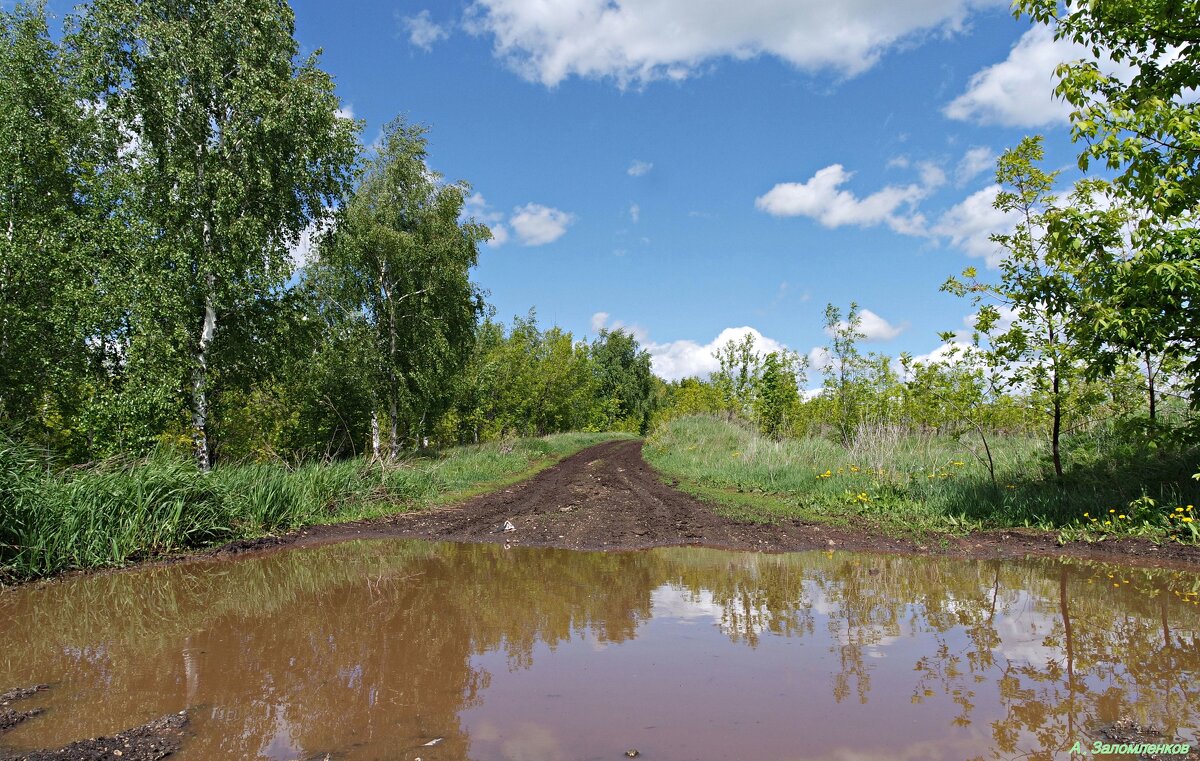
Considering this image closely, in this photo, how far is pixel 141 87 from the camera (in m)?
14.8

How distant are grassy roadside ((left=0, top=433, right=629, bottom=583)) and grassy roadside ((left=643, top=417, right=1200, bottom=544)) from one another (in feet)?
25.9

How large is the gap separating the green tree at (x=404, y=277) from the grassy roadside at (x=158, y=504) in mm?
9047

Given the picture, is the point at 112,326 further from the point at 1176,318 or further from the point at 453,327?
the point at 1176,318

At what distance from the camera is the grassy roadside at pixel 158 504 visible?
8320mm

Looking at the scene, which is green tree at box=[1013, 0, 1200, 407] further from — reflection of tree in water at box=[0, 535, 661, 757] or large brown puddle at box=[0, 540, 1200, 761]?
reflection of tree in water at box=[0, 535, 661, 757]

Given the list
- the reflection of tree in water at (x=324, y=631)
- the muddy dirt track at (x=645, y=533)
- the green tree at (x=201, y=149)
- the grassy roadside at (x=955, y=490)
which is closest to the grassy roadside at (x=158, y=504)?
the muddy dirt track at (x=645, y=533)

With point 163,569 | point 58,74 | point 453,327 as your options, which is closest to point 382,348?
point 453,327

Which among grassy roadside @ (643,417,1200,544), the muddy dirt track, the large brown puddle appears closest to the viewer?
the large brown puddle

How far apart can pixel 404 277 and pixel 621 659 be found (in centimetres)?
2020

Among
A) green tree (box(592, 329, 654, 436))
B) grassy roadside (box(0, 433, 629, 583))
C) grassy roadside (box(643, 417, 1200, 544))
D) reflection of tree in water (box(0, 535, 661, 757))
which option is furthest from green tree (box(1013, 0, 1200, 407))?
green tree (box(592, 329, 654, 436))

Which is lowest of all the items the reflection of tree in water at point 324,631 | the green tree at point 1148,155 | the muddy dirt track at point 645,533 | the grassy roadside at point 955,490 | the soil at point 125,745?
the soil at point 125,745

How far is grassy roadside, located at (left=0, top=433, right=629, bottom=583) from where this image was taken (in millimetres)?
8320

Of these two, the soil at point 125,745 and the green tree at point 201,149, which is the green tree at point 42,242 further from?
the soil at point 125,745

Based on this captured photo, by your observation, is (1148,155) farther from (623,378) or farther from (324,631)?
(623,378)
